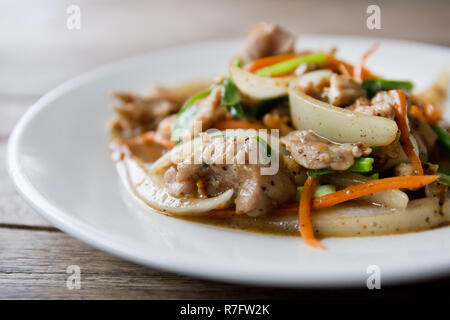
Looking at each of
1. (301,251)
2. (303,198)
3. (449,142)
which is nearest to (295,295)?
(301,251)

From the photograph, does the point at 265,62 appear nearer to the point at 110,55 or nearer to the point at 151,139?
the point at 151,139

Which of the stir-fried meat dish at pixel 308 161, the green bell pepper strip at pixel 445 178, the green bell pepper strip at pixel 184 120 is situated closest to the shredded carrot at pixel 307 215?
the stir-fried meat dish at pixel 308 161

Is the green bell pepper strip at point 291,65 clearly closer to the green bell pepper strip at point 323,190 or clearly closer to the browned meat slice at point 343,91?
the browned meat slice at point 343,91

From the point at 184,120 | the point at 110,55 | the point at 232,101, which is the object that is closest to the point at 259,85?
the point at 232,101

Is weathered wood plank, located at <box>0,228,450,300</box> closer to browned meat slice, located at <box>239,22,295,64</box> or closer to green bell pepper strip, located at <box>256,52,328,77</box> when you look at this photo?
green bell pepper strip, located at <box>256,52,328,77</box>

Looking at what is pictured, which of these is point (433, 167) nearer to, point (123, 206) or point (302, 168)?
point (302, 168)
